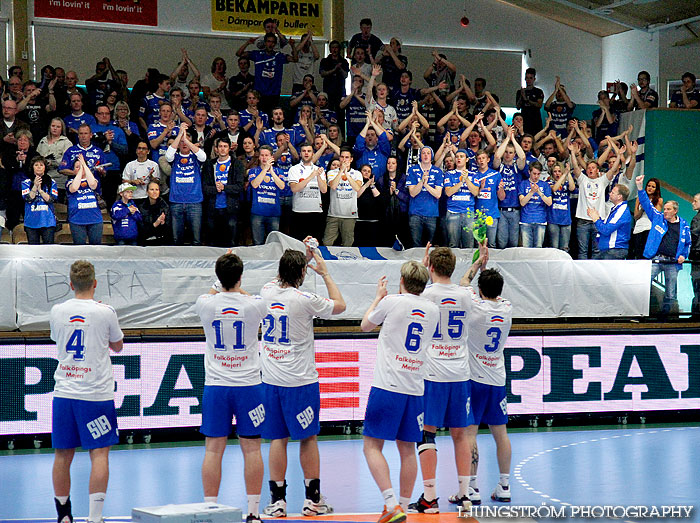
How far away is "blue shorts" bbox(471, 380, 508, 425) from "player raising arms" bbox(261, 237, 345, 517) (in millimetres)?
1643

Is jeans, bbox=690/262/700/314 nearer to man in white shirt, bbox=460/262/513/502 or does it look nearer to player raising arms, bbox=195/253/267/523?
man in white shirt, bbox=460/262/513/502

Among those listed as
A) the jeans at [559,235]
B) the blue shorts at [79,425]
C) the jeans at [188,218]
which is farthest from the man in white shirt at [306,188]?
the blue shorts at [79,425]

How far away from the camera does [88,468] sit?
32.9 ft

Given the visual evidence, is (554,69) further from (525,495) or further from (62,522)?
(62,522)

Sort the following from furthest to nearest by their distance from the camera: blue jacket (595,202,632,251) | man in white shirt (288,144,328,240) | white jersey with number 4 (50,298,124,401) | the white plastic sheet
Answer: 1. blue jacket (595,202,632,251)
2. man in white shirt (288,144,328,240)
3. the white plastic sheet
4. white jersey with number 4 (50,298,124,401)

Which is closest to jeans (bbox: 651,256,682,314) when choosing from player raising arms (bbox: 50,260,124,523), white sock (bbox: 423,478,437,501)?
white sock (bbox: 423,478,437,501)

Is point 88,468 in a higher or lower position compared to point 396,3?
lower

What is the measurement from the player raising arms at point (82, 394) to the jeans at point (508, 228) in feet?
31.8

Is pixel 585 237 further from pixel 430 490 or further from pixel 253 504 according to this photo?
pixel 253 504

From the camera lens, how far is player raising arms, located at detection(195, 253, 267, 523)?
7.34 meters

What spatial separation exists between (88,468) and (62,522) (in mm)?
2879

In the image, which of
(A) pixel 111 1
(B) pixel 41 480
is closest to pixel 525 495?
(B) pixel 41 480

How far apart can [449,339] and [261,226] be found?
6.91 m

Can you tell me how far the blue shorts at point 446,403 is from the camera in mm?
8078
